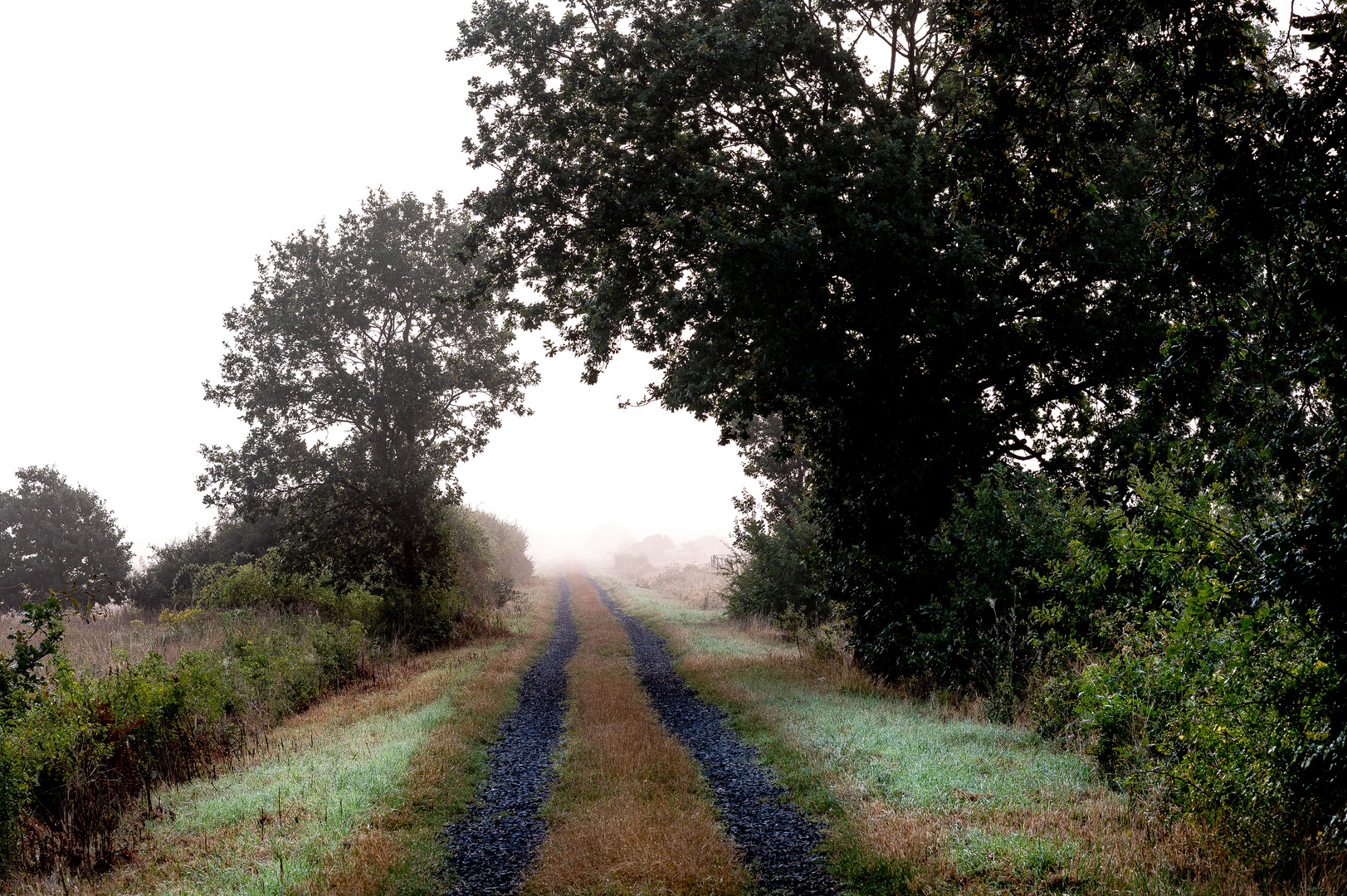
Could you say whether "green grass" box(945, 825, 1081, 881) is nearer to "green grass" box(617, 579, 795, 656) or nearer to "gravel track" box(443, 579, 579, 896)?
"gravel track" box(443, 579, 579, 896)

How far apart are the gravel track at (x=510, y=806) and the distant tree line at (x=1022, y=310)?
5.32 metres

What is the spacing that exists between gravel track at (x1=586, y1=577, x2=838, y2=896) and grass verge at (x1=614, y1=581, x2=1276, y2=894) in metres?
0.20

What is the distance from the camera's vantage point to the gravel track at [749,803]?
5.66 meters

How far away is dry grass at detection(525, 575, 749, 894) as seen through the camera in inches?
219

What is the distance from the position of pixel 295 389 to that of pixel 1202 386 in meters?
23.3

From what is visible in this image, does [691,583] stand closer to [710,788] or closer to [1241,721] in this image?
[710,788]

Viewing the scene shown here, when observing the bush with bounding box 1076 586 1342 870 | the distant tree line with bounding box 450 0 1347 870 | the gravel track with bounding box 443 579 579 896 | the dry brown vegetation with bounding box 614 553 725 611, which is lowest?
the dry brown vegetation with bounding box 614 553 725 611

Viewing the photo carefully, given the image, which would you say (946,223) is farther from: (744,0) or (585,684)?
(585,684)

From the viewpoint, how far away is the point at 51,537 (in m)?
35.8

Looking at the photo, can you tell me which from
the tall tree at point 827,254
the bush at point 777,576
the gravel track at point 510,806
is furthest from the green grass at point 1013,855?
the bush at point 777,576

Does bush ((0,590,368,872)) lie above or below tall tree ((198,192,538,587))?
below

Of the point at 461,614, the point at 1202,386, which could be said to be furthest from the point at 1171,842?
the point at 461,614

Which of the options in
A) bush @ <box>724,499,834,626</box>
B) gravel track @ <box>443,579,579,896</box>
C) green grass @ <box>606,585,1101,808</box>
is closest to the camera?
gravel track @ <box>443,579,579,896</box>

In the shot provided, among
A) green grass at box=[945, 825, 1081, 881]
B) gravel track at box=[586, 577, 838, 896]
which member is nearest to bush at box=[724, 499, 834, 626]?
gravel track at box=[586, 577, 838, 896]
